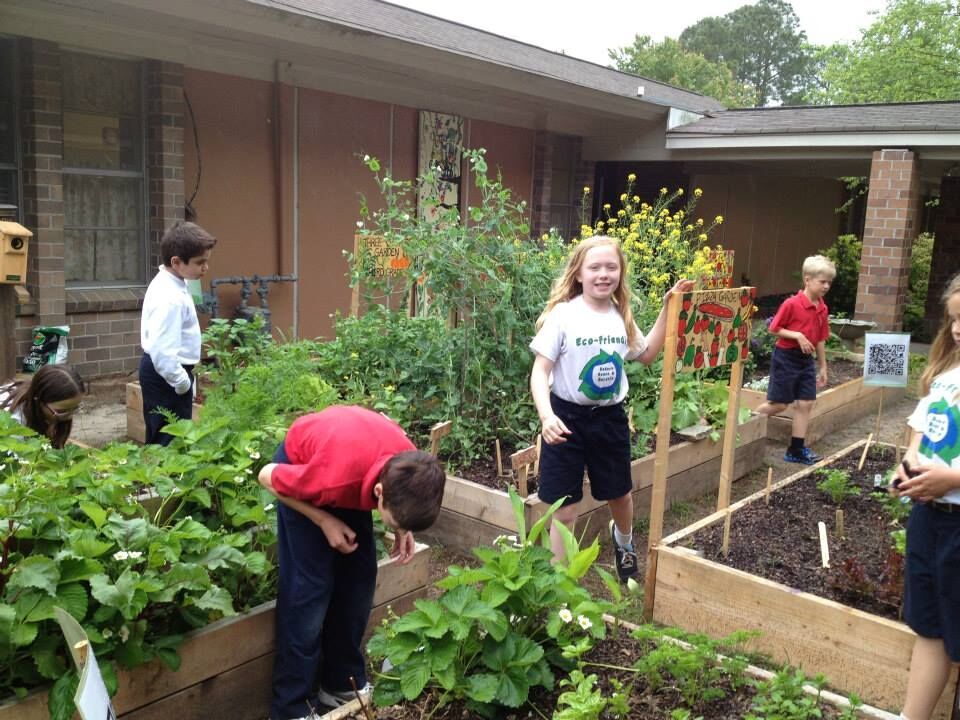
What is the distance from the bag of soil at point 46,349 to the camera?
21.7 feet

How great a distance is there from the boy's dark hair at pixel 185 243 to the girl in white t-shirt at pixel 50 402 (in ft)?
2.61

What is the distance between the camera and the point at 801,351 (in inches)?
250

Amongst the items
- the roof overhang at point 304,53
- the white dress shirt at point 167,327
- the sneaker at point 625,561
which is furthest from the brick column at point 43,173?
the sneaker at point 625,561

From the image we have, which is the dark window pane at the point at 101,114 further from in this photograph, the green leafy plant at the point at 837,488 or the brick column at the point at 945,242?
the brick column at the point at 945,242

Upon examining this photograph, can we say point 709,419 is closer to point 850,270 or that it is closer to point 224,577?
point 224,577

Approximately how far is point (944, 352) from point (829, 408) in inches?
189

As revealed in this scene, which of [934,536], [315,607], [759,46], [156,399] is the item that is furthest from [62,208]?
[759,46]

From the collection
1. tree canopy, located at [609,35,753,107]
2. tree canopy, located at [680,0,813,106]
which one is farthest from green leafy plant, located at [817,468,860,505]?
tree canopy, located at [680,0,813,106]

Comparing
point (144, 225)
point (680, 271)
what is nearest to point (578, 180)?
point (680, 271)

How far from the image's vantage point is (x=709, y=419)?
600 centimetres

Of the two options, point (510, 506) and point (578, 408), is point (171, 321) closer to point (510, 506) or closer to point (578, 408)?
point (510, 506)

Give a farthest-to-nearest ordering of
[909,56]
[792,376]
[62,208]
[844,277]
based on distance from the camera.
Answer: [909,56], [844,277], [62,208], [792,376]

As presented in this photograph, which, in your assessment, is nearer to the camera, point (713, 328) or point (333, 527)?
point (333, 527)

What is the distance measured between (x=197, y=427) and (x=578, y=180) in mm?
11319
